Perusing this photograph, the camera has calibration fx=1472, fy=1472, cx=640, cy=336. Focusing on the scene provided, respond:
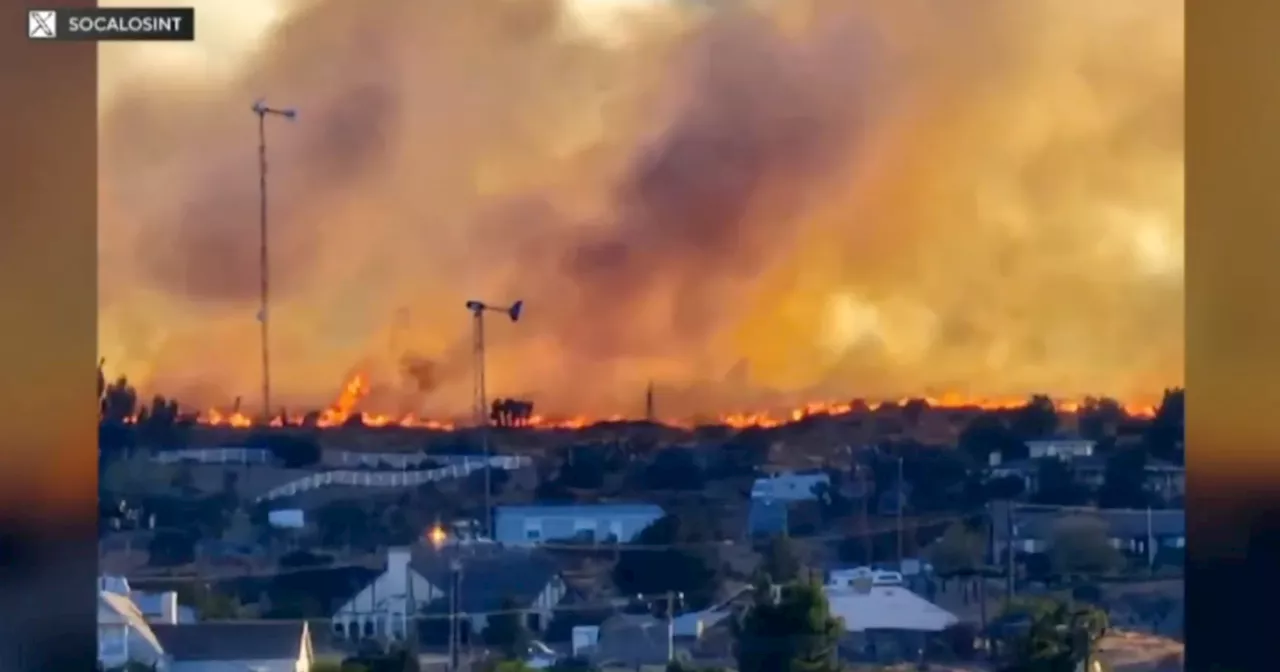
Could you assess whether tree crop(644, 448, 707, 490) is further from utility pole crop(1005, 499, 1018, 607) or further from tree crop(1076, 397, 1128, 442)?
tree crop(1076, 397, 1128, 442)

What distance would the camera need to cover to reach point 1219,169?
2.43 metres

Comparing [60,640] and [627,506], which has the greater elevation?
[627,506]

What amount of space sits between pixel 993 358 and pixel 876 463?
259mm

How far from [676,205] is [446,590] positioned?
736 millimetres

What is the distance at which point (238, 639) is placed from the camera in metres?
2.41

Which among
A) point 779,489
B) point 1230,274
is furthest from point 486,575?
point 1230,274

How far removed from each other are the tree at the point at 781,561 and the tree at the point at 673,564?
9cm

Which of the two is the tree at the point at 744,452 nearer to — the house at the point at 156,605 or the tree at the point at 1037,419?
the tree at the point at 1037,419

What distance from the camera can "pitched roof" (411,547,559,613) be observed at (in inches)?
94.9

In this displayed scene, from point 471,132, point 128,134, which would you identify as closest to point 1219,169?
point 471,132

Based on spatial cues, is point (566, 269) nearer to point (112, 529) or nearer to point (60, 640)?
point (112, 529)

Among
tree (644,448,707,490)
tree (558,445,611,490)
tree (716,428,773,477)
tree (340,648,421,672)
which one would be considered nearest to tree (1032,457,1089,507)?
tree (716,428,773,477)

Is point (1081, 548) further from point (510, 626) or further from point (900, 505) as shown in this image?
point (510, 626)

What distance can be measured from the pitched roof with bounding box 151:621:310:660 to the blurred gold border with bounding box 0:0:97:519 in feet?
0.83
